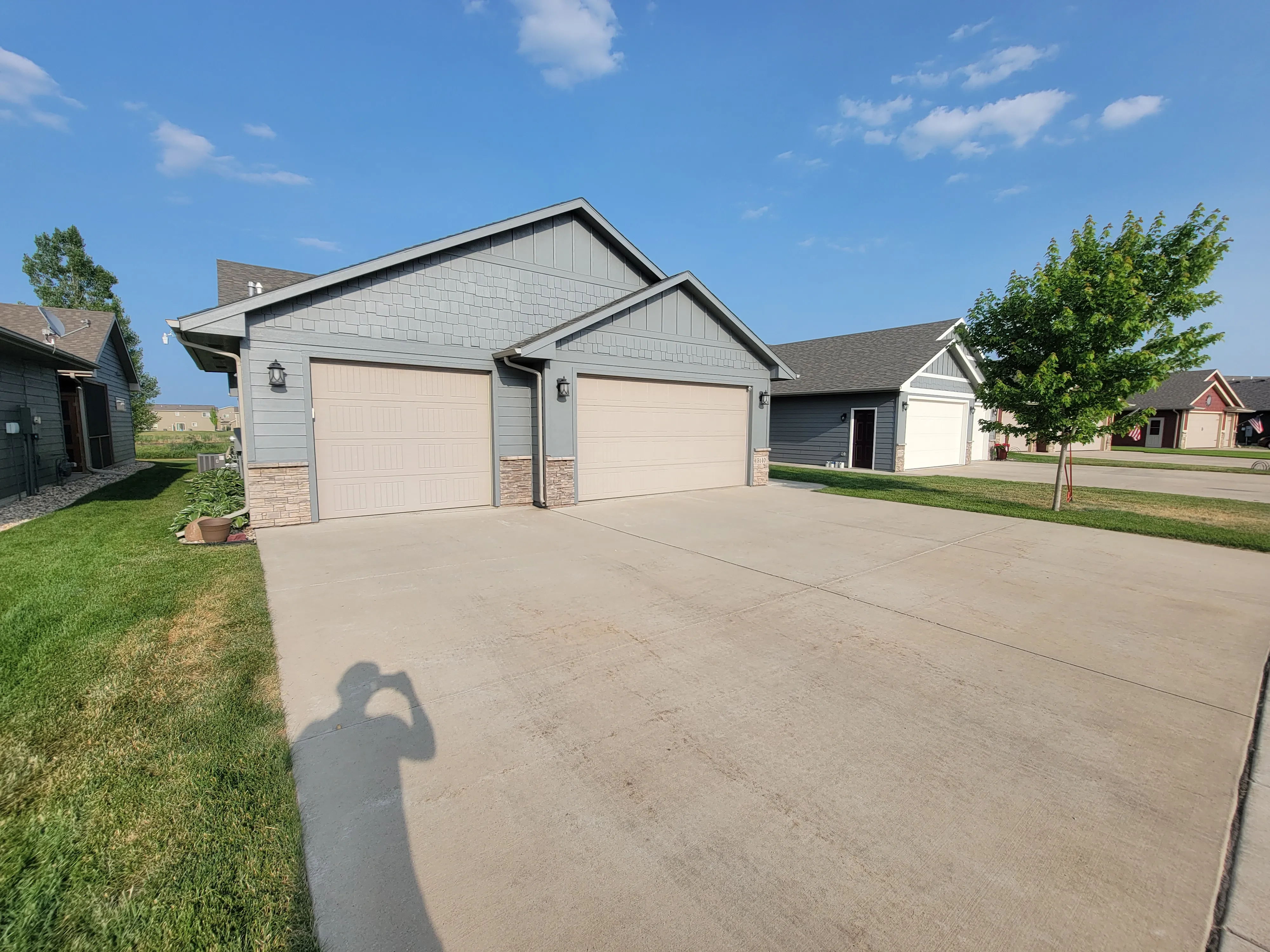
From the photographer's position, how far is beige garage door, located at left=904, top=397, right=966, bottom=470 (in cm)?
1872

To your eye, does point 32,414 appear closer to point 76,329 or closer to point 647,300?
point 76,329

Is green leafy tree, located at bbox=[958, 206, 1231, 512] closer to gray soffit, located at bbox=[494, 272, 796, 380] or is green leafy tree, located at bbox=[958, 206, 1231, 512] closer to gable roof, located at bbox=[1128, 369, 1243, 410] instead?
gray soffit, located at bbox=[494, 272, 796, 380]

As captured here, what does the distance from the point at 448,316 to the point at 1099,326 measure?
11133 mm

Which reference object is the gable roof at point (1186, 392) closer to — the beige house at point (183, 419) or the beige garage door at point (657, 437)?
the beige garage door at point (657, 437)

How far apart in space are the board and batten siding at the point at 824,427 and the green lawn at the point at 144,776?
17.9 meters

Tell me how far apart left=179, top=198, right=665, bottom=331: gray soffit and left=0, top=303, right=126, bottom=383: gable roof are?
22.9ft

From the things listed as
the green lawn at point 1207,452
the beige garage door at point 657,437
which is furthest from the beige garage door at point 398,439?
the green lawn at point 1207,452

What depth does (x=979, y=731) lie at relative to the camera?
10.0 ft

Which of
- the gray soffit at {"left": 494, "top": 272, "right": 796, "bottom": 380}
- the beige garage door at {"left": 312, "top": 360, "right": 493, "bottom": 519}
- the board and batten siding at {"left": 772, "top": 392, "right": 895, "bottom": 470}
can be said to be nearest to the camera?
the beige garage door at {"left": 312, "top": 360, "right": 493, "bottom": 519}

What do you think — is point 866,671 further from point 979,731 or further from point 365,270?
point 365,270

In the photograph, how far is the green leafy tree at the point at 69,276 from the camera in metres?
28.3

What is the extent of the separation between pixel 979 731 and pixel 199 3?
44.6 feet

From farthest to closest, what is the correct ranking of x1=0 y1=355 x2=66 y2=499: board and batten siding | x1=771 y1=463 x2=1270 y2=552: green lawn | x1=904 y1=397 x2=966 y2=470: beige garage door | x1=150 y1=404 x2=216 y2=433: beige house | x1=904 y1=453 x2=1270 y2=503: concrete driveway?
x1=150 y1=404 x2=216 y2=433: beige house < x1=904 y1=397 x2=966 y2=470: beige garage door < x1=904 y1=453 x2=1270 y2=503: concrete driveway < x1=0 y1=355 x2=66 y2=499: board and batten siding < x1=771 y1=463 x2=1270 y2=552: green lawn

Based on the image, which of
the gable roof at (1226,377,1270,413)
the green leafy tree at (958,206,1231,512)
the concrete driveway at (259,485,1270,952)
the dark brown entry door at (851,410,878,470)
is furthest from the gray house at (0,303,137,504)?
the gable roof at (1226,377,1270,413)
